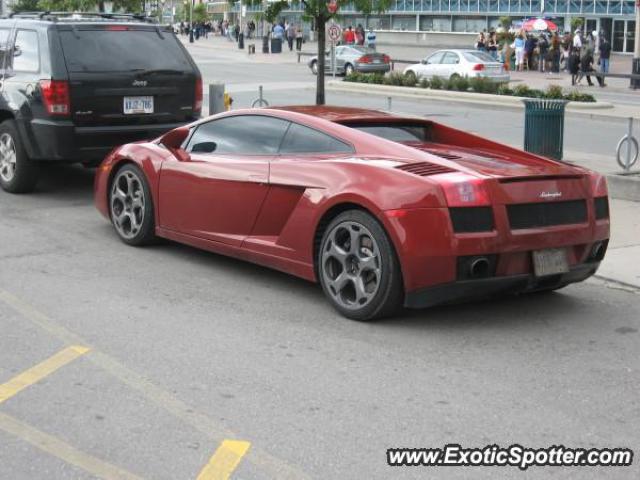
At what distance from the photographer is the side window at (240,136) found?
299 inches

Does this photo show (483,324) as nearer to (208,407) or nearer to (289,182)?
(289,182)

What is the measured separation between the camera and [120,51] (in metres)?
11.0

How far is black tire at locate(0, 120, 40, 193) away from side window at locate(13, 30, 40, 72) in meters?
0.63

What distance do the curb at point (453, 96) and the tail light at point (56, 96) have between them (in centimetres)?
1536

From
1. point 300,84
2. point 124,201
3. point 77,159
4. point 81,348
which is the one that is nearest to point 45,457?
point 81,348

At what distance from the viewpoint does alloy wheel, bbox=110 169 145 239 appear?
866cm

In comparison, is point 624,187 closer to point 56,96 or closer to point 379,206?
point 379,206

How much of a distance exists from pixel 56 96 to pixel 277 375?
5.95m

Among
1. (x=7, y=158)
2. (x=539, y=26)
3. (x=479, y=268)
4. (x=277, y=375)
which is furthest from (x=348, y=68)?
(x=277, y=375)

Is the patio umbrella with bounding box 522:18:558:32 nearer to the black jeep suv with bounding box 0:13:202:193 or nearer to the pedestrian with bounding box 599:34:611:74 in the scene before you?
the pedestrian with bounding box 599:34:611:74

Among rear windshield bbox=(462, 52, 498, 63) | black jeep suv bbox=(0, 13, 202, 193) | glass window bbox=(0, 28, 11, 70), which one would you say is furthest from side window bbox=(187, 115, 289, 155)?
rear windshield bbox=(462, 52, 498, 63)

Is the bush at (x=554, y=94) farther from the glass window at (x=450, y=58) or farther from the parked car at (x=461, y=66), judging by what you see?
the glass window at (x=450, y=58)

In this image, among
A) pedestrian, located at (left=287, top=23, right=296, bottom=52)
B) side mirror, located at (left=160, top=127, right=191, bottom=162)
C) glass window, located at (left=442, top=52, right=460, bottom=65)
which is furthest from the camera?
pedestrian, located at (left=287, top=23, right=296, bottom=52)

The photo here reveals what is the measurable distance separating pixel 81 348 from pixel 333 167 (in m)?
2.05
